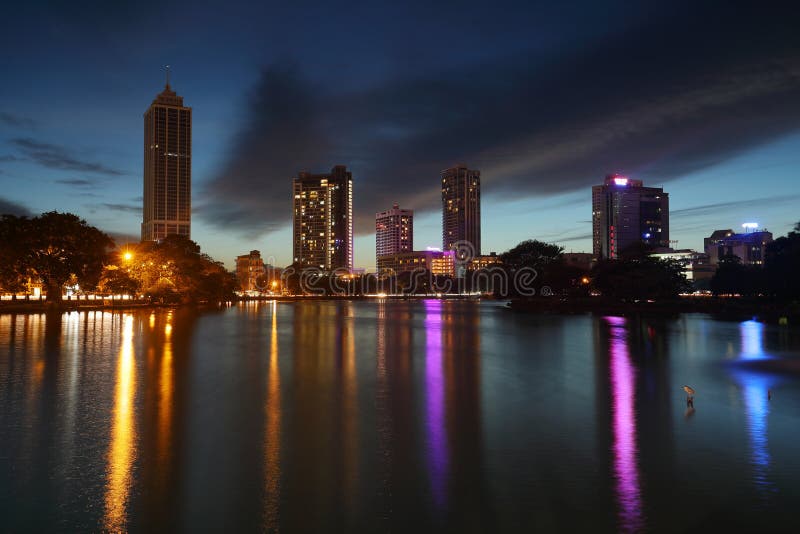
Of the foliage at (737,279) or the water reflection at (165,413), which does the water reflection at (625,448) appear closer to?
the water reflection at (165,413)

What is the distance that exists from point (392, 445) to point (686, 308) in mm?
72342

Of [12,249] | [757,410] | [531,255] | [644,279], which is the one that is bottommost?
[757,410]

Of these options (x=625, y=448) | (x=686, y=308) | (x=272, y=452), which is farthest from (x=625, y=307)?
(x=272, y=452)

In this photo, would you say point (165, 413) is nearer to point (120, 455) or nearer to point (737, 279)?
point (120, 455)

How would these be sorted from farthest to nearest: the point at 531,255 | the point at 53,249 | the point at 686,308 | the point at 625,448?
the point at 531,255
the point at 686,308
the point at 53,249
the point at 625,448

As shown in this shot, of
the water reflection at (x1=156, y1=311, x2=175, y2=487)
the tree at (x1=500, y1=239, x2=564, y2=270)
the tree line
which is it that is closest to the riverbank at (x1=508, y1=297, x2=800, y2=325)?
the tree at (x1=500, y1=239, x2=564, y2=270)

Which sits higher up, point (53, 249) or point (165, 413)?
point (53, 249)

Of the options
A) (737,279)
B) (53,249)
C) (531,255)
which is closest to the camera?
(53,249)

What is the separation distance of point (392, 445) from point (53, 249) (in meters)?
70.6

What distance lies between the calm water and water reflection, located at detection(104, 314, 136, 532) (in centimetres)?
5

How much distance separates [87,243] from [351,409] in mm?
67639

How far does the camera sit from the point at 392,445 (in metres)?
11.4

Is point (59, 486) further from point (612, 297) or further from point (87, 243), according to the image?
point (612, 297)

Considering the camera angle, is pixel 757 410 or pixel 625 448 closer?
pixel 625 448
